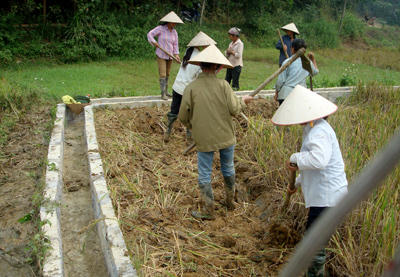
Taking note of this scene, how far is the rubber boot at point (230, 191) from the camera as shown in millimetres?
4043

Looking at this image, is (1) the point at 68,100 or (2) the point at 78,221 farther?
(1) the point at 68,100

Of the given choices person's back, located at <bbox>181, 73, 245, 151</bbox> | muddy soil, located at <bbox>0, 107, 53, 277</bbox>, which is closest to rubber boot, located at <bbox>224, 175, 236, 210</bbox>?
person's back, located at <bbox>181, 73, 245, 151</bbox>

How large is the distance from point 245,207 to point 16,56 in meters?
10.7

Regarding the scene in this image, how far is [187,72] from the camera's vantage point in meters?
5.54

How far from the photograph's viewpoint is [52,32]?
13211 mm

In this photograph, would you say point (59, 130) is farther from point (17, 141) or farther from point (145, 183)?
point (145, 183)

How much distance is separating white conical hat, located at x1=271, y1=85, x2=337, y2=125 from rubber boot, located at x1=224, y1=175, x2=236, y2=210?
3.92 ft

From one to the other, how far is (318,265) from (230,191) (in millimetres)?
1421

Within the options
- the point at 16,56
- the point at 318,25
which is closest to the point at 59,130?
the point at 16,56

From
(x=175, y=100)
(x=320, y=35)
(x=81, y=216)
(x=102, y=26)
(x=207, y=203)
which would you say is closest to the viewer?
(x=207, y=203)

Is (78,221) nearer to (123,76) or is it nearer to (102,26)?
(123,76)

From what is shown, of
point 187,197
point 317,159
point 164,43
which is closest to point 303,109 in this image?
point 317,159

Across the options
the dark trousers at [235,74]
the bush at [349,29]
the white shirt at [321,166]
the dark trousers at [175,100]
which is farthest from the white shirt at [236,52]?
the bush at [349,29]

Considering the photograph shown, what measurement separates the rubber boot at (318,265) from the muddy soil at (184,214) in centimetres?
32
